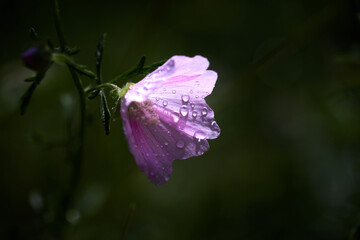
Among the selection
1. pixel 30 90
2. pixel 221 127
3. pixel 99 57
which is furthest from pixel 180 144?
pixel 221 127

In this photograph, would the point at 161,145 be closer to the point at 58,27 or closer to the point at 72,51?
the point at 72,51

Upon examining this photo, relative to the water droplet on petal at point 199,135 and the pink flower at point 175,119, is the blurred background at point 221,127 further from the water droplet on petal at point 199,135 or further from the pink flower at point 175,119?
the water droplet on petal at point 199,135

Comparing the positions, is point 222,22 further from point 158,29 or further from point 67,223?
point 67,223

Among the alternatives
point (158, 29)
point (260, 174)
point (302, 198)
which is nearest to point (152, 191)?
point (260, 174)

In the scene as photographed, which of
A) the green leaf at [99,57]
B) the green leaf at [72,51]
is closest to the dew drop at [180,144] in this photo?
the green leaf at [99,57]

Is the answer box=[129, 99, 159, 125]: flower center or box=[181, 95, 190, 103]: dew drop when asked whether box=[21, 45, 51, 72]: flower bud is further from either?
box=[181, 95, 190, 103]: dew drop

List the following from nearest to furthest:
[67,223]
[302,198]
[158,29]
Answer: [67,223]
[302,198]
[158,29]

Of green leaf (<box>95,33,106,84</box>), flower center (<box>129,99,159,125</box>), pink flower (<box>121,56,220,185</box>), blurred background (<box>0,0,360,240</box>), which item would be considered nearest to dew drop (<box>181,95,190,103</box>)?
pink flower (<box>121,56,220,185</box>)
